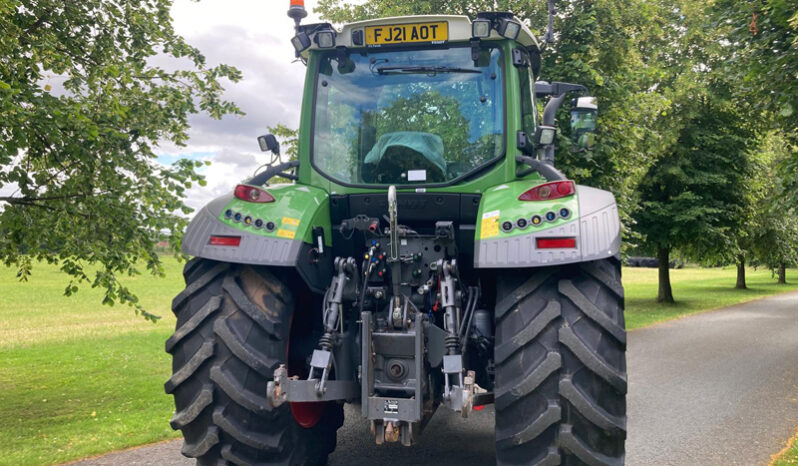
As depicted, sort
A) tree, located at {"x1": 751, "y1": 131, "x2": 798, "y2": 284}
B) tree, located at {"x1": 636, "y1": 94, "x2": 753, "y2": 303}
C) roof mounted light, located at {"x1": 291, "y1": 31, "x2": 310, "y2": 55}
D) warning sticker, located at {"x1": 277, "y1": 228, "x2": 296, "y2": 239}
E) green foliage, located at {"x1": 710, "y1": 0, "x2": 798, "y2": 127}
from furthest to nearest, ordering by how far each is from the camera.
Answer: tree, located at {"x1": 751, "y1": 131, "x2": 798, "y2": 284} → tree, located at {"x1": 636, "y1": 94, "x2": 753, "y2": 303} → green foliage, located at {"x1": 710, "y1": 0, "x2": 798, "y2": 127} → roof mounted light, located at {"x1": 291, "y1": 31, "x2": 310, "y2": 55} → warning sticker, located at {"x1": 277, "y1": 228, "x2": 296, "y2": 239}

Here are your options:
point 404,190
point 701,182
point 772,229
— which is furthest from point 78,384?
point 772,229

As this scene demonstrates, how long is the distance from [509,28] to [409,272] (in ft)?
5.52

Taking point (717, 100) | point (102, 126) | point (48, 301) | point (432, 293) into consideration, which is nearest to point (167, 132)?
point (102, 126)

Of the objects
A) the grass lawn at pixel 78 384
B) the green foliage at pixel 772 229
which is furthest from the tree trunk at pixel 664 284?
the grass lawn at pixel 78 384

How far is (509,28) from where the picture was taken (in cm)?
422

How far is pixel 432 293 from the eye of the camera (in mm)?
3955

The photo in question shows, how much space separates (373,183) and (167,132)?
16.4 ft

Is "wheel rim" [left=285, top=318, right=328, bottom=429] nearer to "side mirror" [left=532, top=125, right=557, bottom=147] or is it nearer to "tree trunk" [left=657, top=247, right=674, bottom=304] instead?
"side mirror" [left=532, top=125, right=557, bottom=147]

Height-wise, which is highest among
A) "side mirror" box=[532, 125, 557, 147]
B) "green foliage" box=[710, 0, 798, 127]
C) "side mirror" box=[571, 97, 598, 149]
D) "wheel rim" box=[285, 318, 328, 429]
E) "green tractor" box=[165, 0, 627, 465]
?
"green foliage" box=[710, 0, 798, 127]

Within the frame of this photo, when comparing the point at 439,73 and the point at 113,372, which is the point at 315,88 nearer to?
the point at 439,73

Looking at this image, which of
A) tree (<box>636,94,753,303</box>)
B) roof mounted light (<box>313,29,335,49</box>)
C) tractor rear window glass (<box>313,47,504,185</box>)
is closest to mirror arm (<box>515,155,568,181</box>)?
tractor rear window glass (<box>313,47,504,185</box>)

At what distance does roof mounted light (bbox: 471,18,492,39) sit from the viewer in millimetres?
4215

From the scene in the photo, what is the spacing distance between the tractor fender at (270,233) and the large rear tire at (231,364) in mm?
145

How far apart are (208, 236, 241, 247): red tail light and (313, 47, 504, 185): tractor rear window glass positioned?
93 centimetres
